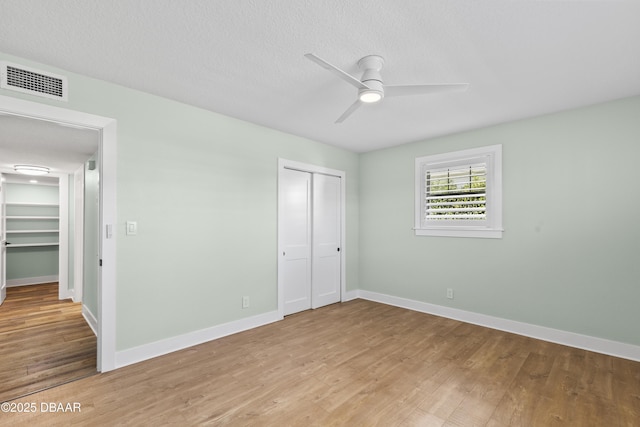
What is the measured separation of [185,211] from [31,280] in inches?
228

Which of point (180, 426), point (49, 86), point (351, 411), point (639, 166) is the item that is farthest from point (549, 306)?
point (49, 86)

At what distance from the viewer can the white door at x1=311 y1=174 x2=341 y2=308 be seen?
462cm

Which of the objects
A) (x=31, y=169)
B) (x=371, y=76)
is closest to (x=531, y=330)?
(x=371, y=76)

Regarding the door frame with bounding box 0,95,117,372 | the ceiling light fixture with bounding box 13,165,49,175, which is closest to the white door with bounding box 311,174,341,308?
the door frame with bounding box 0,95,117,372

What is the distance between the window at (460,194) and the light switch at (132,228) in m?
3.63

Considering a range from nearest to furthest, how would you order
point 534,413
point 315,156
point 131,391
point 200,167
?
point 534,413 → point 131,391 → point 200,167 → point 315,156

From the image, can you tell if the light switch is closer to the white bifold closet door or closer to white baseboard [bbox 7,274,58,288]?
the white bifold closet door

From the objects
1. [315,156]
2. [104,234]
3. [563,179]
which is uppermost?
[315,156]

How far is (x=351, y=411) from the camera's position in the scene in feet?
6.84

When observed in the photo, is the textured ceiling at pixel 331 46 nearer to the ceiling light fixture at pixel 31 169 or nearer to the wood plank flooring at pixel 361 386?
the wood plank flooring at pixel 361 386

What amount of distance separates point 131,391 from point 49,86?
250 cm

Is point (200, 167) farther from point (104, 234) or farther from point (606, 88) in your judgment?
point (606, 88)

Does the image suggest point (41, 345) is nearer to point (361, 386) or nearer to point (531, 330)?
point (361, 386)

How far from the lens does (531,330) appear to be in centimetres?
345
